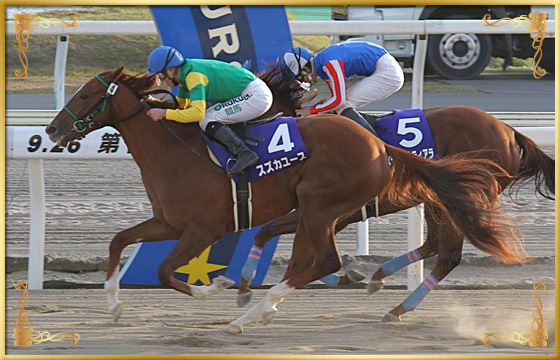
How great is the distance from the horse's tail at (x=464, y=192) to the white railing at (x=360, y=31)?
672 millimetres

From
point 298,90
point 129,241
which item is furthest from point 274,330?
point 298,90

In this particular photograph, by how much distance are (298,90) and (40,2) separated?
1520mm

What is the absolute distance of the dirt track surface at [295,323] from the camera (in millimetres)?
4324

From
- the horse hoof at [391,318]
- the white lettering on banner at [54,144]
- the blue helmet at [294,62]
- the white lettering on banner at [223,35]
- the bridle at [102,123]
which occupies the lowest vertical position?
the horse hoof at [391,318]

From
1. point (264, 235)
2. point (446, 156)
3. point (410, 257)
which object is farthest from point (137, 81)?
point (410, 257)

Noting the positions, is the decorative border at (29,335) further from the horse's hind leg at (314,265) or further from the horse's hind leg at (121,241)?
the horse's hind leg at (314,265)

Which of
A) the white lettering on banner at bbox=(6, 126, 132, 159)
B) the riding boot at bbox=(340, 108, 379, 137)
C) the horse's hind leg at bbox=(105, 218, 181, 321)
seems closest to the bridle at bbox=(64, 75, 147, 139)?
the horse's hind leg at bbox=(105, 218, 181, 321)

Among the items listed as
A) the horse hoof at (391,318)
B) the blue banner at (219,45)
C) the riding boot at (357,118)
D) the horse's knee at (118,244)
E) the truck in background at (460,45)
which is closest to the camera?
the horse's knee at (118,244)

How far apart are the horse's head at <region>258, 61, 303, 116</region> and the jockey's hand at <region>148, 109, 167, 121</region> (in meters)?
0.72

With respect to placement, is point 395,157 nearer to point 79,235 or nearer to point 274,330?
point 274,330

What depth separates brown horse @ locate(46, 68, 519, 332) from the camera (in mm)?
4527

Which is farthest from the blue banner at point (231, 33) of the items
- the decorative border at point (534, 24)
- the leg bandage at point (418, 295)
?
the leg bandage at point (418, 295)

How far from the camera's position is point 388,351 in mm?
4309

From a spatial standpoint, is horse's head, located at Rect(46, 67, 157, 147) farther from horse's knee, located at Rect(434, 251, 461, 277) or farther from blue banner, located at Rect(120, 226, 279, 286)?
horse's knee, located at Rect(434, 251, 461, 277)
